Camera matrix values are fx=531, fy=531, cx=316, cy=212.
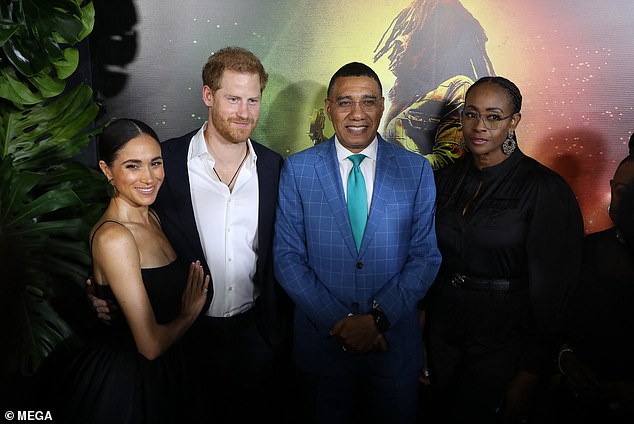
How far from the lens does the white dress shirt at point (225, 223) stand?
→ 2383 millimetres

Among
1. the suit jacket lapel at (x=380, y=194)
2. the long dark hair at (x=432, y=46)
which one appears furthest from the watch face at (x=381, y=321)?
the long dark hair at (x=432, y=46)

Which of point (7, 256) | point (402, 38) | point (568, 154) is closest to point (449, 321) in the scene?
point (568, 154)

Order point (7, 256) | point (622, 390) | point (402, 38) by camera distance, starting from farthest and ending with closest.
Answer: point (402, 38), point (622, 390), point (7, 256)

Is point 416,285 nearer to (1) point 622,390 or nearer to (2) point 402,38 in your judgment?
(1) point 622,390

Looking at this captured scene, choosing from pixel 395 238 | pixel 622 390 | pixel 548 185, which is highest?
pixel 548 185

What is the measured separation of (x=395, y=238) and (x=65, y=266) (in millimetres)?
1431

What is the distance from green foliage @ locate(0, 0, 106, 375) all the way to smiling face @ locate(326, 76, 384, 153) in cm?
111

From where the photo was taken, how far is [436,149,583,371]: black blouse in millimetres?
2314

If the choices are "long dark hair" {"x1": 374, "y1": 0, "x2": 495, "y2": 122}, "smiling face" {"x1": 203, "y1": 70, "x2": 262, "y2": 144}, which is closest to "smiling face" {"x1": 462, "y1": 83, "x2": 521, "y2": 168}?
"long dark hair" {"x1": 374, "y1": 0, "x2": 495, "y2": 122}

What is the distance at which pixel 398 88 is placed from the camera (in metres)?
3.09

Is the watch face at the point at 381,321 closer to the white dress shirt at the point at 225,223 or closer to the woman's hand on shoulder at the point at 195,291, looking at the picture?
the white dress shirt at the point at 225,223

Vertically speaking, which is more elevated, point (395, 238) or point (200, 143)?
point (200, 143)

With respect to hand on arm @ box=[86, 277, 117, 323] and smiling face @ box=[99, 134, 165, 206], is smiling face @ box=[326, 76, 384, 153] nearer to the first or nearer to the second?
smiling face @ box=[99, 134, 165, 206]

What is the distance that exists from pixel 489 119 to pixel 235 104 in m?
1.13
